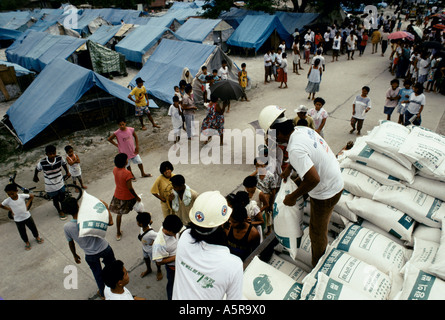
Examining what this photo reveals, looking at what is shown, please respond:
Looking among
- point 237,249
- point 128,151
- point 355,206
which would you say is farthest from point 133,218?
point 355,206

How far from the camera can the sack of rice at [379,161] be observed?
3367 mm

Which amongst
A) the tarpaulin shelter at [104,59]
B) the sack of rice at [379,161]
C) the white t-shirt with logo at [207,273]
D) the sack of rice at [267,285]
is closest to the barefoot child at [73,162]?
the sack of rice at [267,285]

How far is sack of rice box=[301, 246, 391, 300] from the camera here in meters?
2.42

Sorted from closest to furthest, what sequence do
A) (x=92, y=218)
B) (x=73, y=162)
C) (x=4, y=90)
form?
(x=92, y=218) → (x=73, y=162) → (x=4, y=90)

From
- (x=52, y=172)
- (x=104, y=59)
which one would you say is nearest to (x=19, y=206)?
(x=52, y=172)

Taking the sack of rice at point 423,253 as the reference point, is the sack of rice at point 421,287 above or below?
above

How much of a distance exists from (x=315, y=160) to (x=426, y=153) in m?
1.71

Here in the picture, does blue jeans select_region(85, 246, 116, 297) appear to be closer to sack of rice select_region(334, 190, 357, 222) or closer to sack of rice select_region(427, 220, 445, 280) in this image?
sack of rice select_region(334, 190, 357, 222)

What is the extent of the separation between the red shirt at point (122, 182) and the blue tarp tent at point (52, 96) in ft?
15.1

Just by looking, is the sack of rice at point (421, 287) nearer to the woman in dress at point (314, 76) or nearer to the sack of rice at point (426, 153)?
the sack of rice at point (426, 153)

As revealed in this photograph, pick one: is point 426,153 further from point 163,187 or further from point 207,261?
point 163,187

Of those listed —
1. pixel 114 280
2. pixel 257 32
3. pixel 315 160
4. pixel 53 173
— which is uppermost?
pixel 315 160

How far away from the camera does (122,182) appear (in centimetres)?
412

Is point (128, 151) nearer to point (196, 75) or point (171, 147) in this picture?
point (171, 147)
